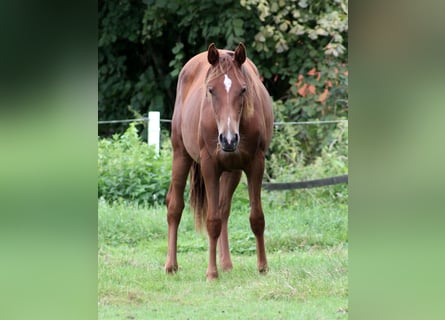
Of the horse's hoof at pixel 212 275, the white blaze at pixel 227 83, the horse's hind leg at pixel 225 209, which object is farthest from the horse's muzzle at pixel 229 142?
the horse's hind leg at pixel 225 209

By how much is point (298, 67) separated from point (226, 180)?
4889 millimetres

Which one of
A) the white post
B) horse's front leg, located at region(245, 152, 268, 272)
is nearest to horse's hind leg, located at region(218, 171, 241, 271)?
horse's front leg, located at region(245, 152, 268, 272)

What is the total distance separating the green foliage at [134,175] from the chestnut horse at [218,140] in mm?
2214

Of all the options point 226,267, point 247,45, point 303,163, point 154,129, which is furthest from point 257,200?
point 247,45

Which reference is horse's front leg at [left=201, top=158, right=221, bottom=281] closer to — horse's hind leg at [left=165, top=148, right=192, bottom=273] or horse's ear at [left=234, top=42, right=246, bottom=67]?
horse's hind leg at [left=165, top=148, right=192, bottom=273]

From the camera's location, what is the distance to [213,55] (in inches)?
196

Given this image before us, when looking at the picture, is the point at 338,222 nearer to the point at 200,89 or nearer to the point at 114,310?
the point at 200,89

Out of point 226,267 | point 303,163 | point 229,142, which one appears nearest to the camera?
point 229,142

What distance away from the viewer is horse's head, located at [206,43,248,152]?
471 cm

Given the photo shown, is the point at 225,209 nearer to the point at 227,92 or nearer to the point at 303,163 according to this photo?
the point at 227,92

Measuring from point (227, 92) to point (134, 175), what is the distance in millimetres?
3914

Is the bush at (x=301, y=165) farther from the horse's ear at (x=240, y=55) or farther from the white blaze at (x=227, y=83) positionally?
the white blaze at (x=227, y=83)

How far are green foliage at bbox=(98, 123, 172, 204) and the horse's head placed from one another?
11.4 feet

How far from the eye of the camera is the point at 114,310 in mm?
4480
